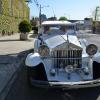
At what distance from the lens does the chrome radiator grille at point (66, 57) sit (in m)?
9.31

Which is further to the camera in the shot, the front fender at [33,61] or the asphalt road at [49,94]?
the front fender at [33,61]

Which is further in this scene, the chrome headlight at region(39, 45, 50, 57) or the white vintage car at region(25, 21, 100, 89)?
→ the chrome headlight at region(39, 45, 50, 57)

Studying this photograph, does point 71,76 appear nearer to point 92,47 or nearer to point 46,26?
point 92,47

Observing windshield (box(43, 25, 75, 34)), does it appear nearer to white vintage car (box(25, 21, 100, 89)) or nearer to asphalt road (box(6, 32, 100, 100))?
white vintage car (box(25, 21, 100, 89))

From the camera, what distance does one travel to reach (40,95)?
29.9 feet

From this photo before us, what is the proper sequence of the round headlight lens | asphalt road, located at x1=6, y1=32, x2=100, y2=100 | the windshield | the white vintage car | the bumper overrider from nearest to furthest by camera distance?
the bumper overrider → asphalt road, located at x1=6, y1=32, x2=100, y2=100 → the white vintage car → the round headlight lens → the windshield

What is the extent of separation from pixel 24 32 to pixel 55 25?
1900cm

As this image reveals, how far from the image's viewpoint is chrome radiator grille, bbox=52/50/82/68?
30.6ft

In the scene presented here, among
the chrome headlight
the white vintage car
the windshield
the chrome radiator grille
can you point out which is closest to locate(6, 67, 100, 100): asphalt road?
the white vintage car

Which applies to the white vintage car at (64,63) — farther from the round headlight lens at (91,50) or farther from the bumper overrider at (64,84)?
the bumper overrider at (64,84)

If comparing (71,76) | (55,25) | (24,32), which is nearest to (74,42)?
(71,76)

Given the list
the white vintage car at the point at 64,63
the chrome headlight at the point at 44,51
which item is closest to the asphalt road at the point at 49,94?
the white vintage car at the point at 64,63

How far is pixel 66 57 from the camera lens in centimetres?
930

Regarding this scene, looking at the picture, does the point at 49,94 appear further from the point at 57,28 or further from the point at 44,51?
the point at 57,28
